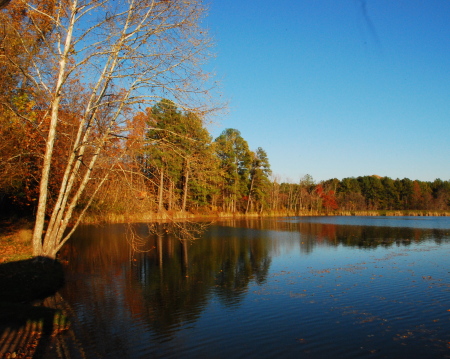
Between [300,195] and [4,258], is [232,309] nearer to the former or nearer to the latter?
[4,258]

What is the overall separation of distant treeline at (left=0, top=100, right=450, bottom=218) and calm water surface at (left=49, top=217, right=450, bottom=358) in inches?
97.1

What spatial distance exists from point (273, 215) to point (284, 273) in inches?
2016

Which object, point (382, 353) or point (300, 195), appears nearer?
point (382, 353)

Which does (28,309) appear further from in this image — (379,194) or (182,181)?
(379,194)

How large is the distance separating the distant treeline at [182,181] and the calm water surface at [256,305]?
2466mm

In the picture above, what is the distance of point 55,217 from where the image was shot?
12.7m

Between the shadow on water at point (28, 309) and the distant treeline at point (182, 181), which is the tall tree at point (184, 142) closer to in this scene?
the distant treeline at point (182, 181)

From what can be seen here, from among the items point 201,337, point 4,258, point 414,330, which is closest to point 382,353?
point 414,330

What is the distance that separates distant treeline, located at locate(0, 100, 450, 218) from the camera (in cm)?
1167

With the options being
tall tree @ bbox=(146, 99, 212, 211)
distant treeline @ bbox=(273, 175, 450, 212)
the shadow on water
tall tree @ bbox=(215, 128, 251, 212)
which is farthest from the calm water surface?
distant treeline @ bbox=(273, 175, 450, 212)

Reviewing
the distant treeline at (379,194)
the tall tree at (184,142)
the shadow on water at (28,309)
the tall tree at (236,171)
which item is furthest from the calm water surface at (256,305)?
the distant treeline at (379,194)

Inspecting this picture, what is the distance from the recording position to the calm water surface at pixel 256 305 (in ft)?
24.4

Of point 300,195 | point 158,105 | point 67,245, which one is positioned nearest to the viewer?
point 158,105

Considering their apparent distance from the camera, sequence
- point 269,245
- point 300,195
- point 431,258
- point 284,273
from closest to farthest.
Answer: point 284,273
point 431,258
point 269,245
point 300,195
